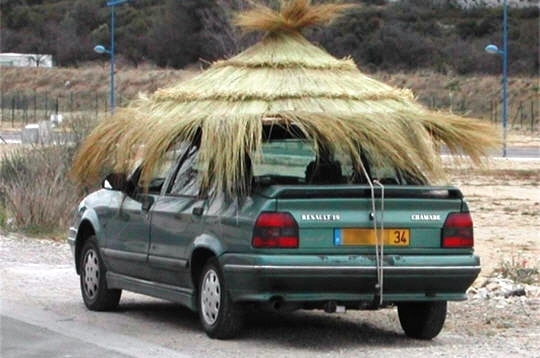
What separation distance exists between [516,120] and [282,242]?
199ft

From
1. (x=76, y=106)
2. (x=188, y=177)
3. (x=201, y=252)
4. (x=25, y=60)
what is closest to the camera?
(x=201, y=252)

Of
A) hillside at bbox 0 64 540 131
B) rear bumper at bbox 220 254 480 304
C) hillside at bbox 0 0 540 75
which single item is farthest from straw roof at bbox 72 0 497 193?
hillside at bbox 0 0 540 75

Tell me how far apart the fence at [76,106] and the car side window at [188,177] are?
48025 millimetres

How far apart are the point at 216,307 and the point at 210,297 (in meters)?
0.11

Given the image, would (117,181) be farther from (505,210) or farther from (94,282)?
(505,210)

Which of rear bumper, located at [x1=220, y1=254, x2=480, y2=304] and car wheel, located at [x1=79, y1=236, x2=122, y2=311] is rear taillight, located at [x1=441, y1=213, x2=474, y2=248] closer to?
rear bumper, located at [x1=220, y1=254, x2=480, y2=304]

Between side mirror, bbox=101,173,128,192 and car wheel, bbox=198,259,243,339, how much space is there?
173cm

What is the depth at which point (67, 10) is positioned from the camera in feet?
331

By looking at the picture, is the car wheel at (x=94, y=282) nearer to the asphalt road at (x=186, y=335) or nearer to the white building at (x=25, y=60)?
the asphalt road at (x=186, y=335)

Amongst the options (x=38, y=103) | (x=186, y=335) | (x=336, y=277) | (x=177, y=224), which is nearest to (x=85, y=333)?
(x=186, y=335)

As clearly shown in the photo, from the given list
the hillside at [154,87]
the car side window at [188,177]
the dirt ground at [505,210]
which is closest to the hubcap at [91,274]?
the car side window at [188,177]

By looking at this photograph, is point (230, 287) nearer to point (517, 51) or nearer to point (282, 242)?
point (282, 242)

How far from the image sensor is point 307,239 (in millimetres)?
10383

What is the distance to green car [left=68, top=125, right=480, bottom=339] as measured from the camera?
10.3 m
